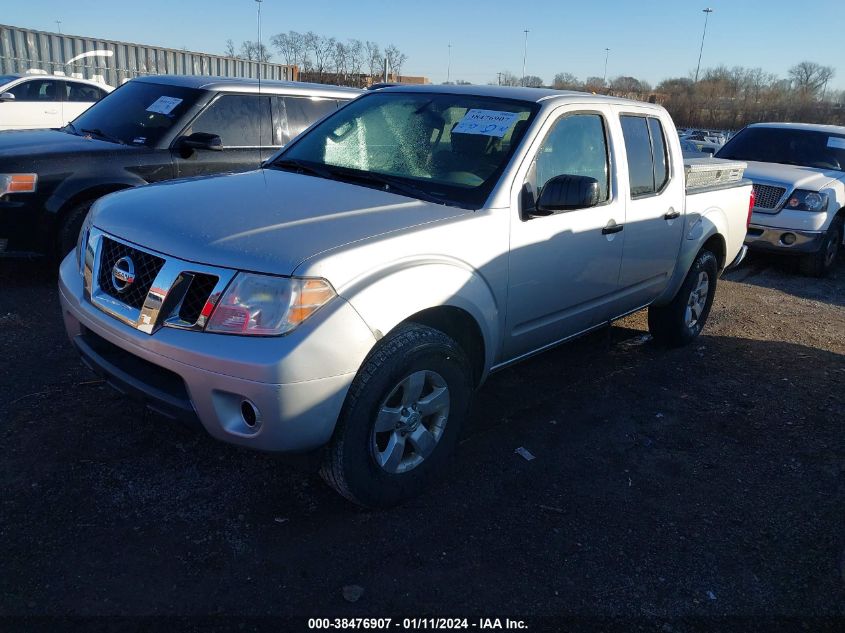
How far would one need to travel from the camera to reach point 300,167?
388 centimetres

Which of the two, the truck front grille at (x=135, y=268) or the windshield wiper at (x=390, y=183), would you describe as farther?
the windshield wiper at (x=390, y=183)

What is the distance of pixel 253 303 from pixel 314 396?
41cm

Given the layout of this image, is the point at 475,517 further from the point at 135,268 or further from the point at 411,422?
the point at 135,268

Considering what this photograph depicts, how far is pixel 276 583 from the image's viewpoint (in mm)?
2617

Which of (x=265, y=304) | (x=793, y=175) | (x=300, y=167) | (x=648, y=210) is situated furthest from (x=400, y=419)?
(x=793, y=175)

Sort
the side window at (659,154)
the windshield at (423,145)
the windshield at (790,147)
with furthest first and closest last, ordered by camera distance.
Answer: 1. the windshield at (790,147)
2. the side window at (659,154)
3. the windshield at (423,145)

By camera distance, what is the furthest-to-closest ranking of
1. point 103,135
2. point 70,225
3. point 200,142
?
point 103,135
point 200,142
point 70,225

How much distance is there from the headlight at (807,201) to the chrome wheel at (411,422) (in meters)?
7.03

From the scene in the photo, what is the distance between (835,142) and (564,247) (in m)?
7.84

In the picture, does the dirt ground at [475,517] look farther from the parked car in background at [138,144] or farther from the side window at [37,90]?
the side window at [37,90]

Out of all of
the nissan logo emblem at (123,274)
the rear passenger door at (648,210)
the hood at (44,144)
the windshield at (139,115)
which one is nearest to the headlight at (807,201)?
the rear passenger door at (648,210)

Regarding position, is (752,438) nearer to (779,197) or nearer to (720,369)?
(720,369)

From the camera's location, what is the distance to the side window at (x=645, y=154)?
14.2 ft

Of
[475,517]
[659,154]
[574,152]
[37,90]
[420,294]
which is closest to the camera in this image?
[420,294]
